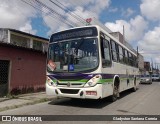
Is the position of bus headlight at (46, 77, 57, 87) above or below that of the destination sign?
below

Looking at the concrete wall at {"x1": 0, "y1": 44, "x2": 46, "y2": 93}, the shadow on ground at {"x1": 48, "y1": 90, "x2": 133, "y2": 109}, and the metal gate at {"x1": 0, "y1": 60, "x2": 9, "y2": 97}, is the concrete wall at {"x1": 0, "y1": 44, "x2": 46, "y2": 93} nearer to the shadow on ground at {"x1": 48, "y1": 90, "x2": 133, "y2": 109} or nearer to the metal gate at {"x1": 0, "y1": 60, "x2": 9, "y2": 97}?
the metal gate at {"x1": 0, "y1": 60, "x2": 9, "y2": 97}

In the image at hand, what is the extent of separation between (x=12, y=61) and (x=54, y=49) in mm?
3812

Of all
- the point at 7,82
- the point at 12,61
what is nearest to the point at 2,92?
the point at 7,82

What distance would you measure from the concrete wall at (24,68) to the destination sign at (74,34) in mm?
3421

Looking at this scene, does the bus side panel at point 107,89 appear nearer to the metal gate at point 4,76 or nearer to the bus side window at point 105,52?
the bus side window at point 105,52

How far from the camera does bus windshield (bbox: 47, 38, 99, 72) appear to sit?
9.75 meters

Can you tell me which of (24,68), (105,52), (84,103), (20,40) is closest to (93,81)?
(105,52)

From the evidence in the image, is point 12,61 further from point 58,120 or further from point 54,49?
point 58,120

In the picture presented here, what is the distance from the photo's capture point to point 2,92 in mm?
12836

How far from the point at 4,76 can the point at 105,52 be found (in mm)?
5980

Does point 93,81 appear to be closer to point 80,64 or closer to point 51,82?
point 80,64

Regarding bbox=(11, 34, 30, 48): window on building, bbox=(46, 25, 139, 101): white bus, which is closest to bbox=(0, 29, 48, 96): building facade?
bbox=(46, 25, 139, 101): white bus

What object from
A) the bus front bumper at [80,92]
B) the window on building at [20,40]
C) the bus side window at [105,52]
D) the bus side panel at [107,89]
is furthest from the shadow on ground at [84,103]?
the window on building at [20,40]

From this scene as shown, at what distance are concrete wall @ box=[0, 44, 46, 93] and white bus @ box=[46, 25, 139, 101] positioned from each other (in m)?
3.41
